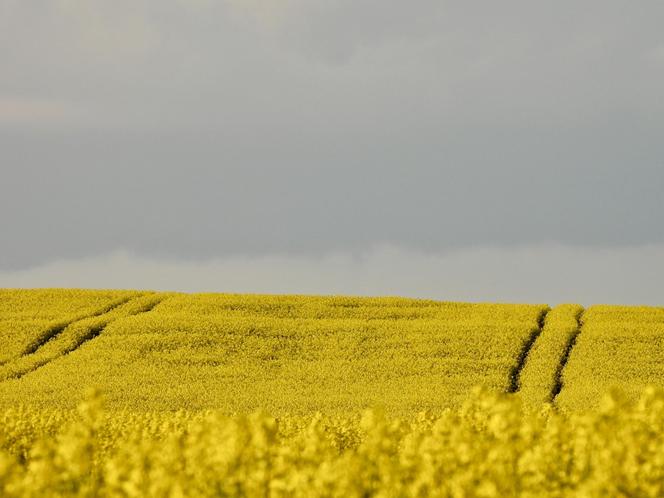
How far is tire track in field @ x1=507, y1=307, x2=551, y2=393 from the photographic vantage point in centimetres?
3087

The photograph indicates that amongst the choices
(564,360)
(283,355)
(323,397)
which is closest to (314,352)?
(283,355)

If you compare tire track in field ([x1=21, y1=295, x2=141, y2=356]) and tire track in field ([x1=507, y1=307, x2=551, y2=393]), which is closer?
tire track in field ([x1=507, y1=307, x2=551, y2=393])

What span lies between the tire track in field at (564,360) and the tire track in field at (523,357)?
1059 mm

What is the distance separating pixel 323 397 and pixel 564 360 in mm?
9282

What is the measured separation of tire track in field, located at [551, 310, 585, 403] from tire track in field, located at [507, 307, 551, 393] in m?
1.06

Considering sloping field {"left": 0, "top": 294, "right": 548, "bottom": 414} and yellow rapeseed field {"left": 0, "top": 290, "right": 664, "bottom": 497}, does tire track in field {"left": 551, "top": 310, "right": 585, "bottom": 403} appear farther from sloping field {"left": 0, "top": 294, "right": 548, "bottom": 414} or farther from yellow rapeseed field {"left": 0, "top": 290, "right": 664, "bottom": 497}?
sloping field {"left": 0, "top": 294, "right": 548, "bottom": 414}

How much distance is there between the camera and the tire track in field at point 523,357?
1215 inches

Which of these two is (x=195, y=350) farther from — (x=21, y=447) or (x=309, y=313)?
(x=21, y=447)

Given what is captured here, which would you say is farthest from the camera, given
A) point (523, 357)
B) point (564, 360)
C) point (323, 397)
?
point (564, 360)

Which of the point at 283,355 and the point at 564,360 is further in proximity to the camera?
the point at 564,360

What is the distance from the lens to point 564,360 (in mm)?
33938

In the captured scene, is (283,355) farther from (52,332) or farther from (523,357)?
(52,332)

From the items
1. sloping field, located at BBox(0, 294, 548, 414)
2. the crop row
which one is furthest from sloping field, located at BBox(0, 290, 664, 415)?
the crop row

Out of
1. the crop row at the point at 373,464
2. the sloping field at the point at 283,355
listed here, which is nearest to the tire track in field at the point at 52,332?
the sloping field at the point at 283,355
